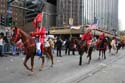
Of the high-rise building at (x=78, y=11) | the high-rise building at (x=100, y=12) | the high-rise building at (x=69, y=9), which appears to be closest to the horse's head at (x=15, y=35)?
the high-rise building at (x=100, y=12)

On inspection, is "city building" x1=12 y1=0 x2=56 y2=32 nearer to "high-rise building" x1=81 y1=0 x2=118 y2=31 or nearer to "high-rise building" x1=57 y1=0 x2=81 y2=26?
"high-rise building" x1=57 y1=0 x2=81 y2=26

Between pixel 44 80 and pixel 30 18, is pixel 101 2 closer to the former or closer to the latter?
pixel 30 18

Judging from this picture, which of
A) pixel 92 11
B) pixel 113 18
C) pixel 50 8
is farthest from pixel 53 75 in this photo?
pixel 113 18

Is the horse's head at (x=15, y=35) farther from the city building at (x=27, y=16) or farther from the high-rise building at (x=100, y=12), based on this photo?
the high-rise building at (x=100, y=12)

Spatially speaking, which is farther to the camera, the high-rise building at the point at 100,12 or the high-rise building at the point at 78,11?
the high-rise building at the point at 100,12

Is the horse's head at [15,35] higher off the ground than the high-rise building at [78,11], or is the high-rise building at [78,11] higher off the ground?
the high-rise building at [78,11]

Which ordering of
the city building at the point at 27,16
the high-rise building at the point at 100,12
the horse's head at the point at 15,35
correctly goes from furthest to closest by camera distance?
the high-rise building at the point at 100,12, the city building at the point at 27,16, the horse's head at the point at 15,35

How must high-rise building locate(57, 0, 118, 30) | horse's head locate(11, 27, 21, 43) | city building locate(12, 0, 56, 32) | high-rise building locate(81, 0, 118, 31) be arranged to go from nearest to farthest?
horse's head locate(11, 27, 21, 43), city building locate(12, 0, 56, 32), high-rise building locate(57, 0, 118, 30), high-rise building locate(81, 0, 118, 31)

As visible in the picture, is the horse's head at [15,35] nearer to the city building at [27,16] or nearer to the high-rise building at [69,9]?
the city building at [27,16]

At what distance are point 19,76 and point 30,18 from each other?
65871 mm

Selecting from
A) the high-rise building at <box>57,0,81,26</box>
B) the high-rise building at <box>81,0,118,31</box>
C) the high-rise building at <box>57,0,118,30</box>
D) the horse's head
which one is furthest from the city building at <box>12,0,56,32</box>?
the horse's head

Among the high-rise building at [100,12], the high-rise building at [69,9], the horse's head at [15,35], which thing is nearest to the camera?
the horse's head at [15,35]

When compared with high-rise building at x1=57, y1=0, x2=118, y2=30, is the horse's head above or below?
below

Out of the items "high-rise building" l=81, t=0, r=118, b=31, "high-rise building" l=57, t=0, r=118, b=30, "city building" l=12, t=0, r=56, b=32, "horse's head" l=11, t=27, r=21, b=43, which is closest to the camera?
"horse's head" l=11, t=27, r=21, b=43
